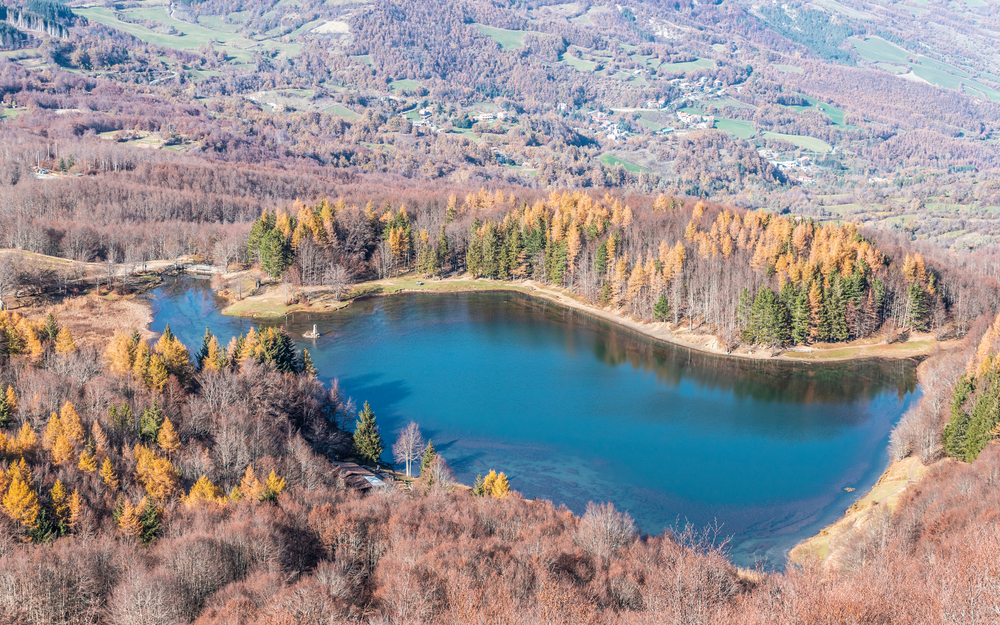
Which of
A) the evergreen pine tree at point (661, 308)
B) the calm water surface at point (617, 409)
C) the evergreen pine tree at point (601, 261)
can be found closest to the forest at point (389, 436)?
the evergreen pine tree at point (601, 261)

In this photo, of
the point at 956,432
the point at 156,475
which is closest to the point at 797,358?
the point at 956,432

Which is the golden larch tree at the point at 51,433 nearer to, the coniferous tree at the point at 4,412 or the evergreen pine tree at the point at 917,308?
the coniferous tree at the point at 4,412

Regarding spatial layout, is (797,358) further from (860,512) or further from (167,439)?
(167,439)

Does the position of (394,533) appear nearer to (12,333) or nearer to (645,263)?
(12,333)

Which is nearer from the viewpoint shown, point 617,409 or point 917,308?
point 617,409

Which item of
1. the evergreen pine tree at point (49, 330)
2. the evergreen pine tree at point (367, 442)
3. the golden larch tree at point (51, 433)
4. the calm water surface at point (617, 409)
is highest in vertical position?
the evergreen pine tree at point (49, 330)
